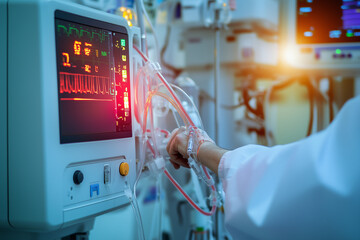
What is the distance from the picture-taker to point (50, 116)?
2.63 feet

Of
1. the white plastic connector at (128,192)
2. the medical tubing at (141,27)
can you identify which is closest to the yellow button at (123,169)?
the white plastic connector at (128,192)

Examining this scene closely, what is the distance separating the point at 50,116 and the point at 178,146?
427mm

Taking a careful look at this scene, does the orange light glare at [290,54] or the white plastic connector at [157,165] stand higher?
the orange light glare at [290,54]

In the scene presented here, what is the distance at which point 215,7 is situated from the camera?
164 centimetres

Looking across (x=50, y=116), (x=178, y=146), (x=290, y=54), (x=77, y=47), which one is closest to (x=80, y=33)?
(x=77, y=47)

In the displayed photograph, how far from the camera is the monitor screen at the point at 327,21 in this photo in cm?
182

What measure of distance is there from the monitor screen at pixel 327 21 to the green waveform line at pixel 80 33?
1.30 meters


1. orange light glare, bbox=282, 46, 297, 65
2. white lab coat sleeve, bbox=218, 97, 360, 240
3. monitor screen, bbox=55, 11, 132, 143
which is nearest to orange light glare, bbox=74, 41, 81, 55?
monitor screen, bbox=55, 11, 132, 143

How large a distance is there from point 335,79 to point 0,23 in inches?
87.5

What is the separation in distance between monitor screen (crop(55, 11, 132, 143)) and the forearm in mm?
213

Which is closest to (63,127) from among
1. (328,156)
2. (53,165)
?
(53,165)

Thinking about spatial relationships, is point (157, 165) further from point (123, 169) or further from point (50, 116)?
point (50, 116)

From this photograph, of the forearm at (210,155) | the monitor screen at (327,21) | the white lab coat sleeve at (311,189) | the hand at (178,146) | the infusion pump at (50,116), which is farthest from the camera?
the monitor screen at (327,21)

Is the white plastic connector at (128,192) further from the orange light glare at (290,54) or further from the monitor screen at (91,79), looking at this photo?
the orange light glare at (290,54)
